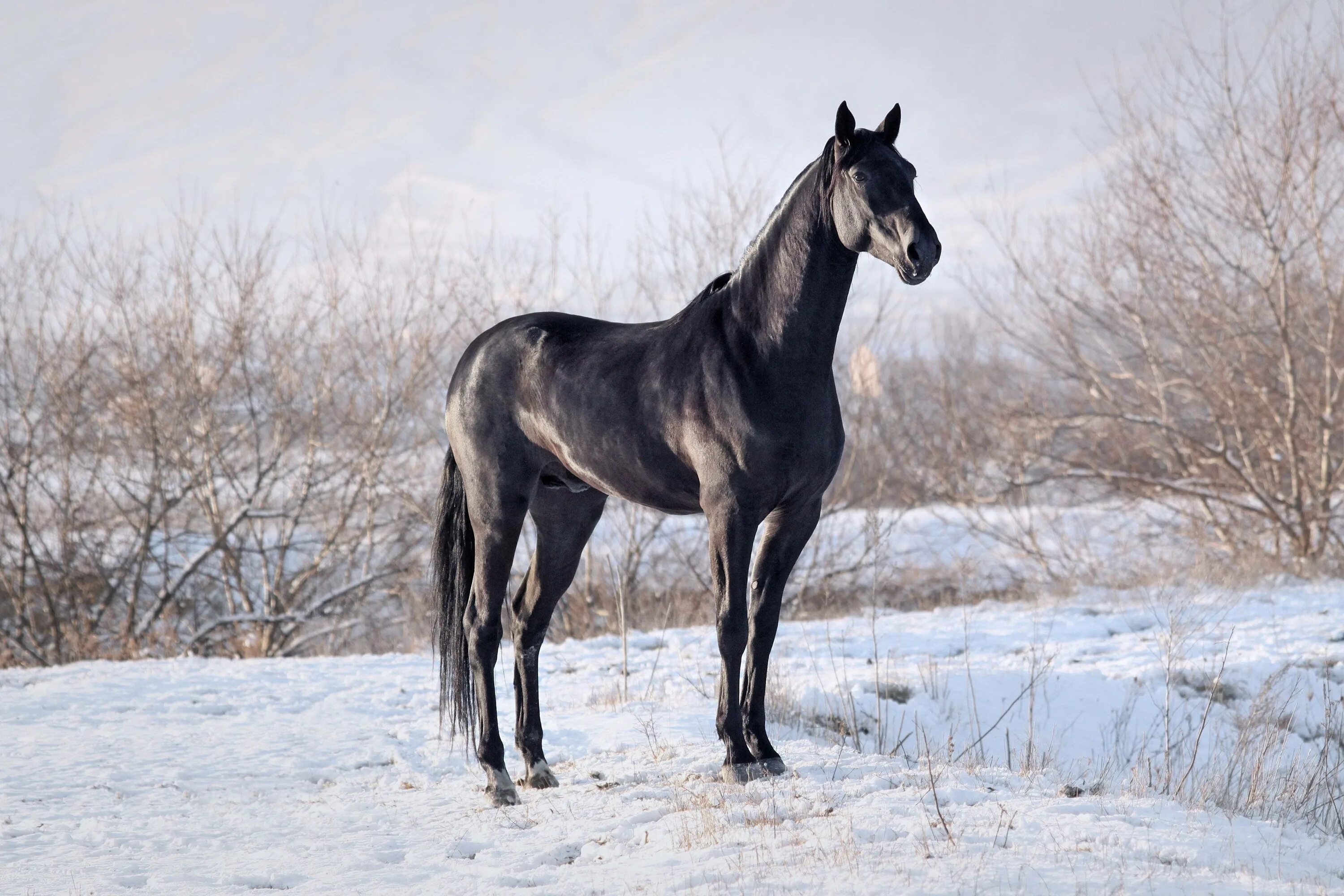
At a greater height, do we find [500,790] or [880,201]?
[880,201]

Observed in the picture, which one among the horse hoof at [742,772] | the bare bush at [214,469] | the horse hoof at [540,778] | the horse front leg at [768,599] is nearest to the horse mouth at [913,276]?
the horse front leg at [768,599]

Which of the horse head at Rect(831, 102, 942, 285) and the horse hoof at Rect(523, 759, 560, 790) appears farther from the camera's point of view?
the horse hoof at Rect(523, 759, 560, 790)

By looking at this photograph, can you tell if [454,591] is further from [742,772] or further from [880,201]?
[880,201]

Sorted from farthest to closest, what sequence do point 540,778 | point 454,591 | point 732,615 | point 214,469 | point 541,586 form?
point 214,469, point 454,591, point 541,586, point 540,778, point 732,615

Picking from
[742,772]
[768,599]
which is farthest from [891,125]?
[742,772]

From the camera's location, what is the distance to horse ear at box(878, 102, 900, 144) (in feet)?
9.70

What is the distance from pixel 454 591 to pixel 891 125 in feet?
7.96

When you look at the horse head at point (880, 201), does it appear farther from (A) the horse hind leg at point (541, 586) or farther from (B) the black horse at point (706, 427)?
(A) the horse hind leg at point (541, 586)

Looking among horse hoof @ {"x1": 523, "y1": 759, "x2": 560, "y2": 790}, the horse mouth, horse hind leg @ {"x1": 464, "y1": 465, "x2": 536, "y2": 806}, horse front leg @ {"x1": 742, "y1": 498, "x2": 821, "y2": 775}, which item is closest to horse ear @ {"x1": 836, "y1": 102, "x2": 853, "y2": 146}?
the horse mouth

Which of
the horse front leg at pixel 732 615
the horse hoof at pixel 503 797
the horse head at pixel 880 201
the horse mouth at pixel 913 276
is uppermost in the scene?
the horse head at pixel 880 201

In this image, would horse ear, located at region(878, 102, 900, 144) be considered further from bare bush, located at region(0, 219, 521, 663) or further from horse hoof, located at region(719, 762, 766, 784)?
bare bush, located at region(0, 219, 521, 663)

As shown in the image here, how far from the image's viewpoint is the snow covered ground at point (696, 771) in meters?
2.42

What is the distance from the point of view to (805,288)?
3.06 meters

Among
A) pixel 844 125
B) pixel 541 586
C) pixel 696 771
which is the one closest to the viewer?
pixel 844 125
